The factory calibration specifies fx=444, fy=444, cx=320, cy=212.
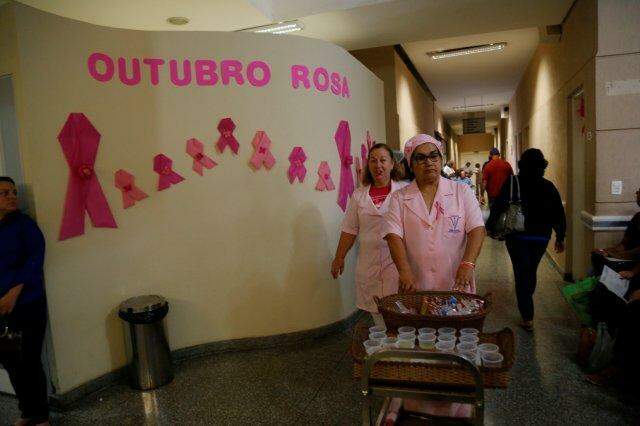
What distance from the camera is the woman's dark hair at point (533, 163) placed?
3.62 metres

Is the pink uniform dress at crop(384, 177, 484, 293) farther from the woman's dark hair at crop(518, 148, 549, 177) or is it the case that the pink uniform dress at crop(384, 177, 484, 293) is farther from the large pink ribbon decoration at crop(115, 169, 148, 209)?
the large pink ribbon decoration at crop(115, 169, 148, 209)

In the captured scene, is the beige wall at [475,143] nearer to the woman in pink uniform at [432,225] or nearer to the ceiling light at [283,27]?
the ceiling light at [283,27]

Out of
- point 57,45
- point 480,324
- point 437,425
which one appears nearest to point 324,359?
point 437,425

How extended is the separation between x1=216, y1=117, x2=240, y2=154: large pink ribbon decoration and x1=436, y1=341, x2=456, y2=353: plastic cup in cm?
245

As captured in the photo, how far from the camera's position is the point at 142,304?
10.3 ft

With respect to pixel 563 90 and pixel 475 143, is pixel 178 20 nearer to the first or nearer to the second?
pixel 563 90

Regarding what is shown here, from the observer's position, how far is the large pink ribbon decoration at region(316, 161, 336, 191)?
3887 millimetres

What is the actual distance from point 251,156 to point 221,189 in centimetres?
36

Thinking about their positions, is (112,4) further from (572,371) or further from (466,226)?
(572,371)

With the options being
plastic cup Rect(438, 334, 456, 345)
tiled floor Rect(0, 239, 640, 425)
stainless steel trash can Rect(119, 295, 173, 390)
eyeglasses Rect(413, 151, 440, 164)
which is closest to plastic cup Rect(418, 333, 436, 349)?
plastic cup Rect(438, 334, 456, 345)

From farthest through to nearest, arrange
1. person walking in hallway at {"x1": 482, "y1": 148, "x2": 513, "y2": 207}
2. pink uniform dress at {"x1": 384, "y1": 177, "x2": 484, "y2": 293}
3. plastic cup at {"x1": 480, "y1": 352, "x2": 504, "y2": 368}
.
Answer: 1. person walking in hallway at {"x1": 482, "y1": 148, "x2": 513, "y2": 207}
2. pink uniform dress at {"x1": 384, "y1": 177, "x2": 484, "y2": 293}
3. plastic cup at {"x1": 480, "y1": 352, "x2": 504, "y2": 368}

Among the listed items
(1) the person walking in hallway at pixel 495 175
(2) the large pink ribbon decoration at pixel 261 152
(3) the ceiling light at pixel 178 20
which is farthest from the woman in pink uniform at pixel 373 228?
(1) the person walking in hallway at pixel 495 175

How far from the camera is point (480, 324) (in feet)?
5.64

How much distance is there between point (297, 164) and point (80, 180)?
162 centimetres
